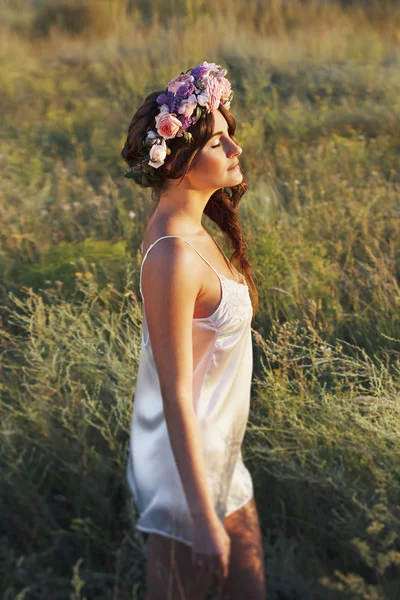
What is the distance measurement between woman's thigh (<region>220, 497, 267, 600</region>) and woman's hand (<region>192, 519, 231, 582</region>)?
0.23 metres

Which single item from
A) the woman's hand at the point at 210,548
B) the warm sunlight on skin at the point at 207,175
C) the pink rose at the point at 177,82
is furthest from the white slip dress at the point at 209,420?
the pink rose at the point at 177,82

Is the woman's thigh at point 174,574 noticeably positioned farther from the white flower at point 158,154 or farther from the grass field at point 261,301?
the white flower at point 158,154

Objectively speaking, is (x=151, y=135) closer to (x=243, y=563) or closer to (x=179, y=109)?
(x=179, y=109)

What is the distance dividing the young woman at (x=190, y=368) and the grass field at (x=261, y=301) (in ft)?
1.16

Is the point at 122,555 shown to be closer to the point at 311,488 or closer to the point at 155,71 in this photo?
the point at 311,488

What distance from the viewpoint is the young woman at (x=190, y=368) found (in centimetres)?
185

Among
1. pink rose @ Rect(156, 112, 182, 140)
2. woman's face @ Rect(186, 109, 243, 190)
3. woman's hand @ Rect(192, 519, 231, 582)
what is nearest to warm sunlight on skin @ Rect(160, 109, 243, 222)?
woman's face @ Rect(186, 109, 243, 190)

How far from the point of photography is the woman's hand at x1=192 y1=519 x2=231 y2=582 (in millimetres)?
1773

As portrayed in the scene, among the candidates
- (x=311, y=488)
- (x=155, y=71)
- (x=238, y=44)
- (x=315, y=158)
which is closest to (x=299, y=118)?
(x=315, y=158)

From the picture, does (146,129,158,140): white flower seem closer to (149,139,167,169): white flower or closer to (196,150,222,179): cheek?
(149,139,167,169): white flower

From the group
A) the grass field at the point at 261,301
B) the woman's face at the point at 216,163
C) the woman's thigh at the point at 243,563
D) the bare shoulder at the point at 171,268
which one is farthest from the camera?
the grass field at the point at 261,301

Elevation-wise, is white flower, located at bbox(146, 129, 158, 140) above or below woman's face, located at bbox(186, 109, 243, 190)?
above

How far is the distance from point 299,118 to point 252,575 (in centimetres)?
592

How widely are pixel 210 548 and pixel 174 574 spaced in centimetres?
21
